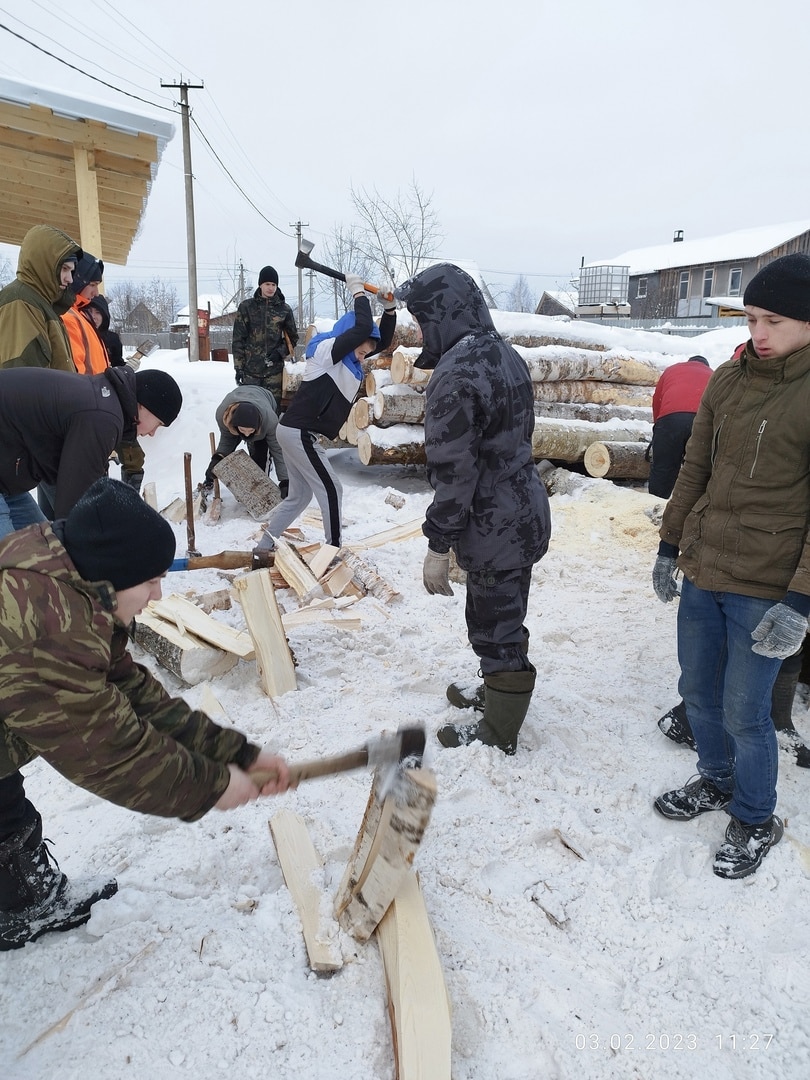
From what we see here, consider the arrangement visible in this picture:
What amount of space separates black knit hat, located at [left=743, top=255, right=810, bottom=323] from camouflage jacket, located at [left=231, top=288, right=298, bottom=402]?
6600 millimetres

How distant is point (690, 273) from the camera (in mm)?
37844

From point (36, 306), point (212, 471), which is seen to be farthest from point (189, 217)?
point (36, 306)

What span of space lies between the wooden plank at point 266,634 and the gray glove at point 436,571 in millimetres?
1016

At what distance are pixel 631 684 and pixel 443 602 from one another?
1492 mm

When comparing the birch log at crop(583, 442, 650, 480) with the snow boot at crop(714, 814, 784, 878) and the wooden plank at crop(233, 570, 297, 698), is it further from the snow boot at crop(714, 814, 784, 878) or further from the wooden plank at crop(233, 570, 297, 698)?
the snow boot at crop(714, 814, 784, 878)

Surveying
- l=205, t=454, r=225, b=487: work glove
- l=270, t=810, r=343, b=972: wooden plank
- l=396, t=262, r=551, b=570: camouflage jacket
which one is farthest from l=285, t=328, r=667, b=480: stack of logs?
l=270, t=810, r=343, b=972: wooden plank

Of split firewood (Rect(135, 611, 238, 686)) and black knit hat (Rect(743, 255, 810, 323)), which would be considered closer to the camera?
black knit hat (Rect(743, 255, 810, 323))

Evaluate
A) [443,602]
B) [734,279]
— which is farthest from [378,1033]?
[734,279]

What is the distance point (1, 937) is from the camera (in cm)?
197

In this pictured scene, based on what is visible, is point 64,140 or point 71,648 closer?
point 71,648

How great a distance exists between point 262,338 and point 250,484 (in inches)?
89.1

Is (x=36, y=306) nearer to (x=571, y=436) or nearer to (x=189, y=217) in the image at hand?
(x=571, y=436)

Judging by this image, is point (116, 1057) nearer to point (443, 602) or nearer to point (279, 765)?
point (279, 765)

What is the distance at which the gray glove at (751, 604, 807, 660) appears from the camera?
2068mm
